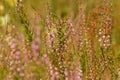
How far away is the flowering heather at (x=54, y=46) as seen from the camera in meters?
2.83

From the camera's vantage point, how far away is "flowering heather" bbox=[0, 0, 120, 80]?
283cm

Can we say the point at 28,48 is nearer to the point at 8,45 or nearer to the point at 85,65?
the point at 8,45

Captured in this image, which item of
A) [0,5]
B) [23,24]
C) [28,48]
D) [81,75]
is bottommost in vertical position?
[81,75]

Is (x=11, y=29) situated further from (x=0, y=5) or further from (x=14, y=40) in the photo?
(x=0, y=5)

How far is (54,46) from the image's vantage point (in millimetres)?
2949

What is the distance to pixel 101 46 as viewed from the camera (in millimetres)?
3078

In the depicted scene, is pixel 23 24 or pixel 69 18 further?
pixel 69 18

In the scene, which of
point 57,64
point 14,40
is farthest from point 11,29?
point 57,64

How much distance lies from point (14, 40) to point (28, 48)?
24 centimetres

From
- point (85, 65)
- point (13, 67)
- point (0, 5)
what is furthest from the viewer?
point (0, 5)

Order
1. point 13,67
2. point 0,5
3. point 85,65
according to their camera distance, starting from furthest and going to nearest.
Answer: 1. point 0,5
2. point 85,65
3. point 13,67

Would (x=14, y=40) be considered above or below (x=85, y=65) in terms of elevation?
above

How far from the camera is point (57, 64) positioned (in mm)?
2914

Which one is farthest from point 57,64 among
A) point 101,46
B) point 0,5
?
point 0,5
